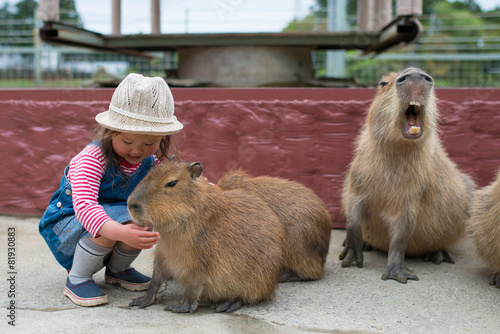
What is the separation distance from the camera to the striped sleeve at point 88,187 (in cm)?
223

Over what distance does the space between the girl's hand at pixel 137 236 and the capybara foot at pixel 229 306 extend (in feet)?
1.50

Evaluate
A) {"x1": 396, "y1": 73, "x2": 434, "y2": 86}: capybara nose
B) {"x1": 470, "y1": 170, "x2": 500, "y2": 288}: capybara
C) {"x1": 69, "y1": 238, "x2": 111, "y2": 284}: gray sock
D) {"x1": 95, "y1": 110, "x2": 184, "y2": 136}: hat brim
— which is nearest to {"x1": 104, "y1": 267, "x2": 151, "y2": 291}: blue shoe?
{"x1": 69, "y1": 238, "x2": 111, "y2": 284}: gray sock

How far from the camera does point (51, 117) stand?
388cm

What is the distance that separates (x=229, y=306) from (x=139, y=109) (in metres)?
1.03

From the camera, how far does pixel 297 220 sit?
2695mm

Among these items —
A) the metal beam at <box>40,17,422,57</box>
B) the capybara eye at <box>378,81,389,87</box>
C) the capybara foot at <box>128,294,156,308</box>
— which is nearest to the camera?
the capybara foot at <box>128,294,156,308</box>

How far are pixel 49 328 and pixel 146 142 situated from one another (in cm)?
93

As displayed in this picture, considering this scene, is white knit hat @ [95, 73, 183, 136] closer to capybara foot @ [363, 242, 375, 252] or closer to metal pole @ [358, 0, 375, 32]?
capybara foot @ [363, 242, 375, 252]

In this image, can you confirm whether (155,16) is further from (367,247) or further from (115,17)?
(367,247)

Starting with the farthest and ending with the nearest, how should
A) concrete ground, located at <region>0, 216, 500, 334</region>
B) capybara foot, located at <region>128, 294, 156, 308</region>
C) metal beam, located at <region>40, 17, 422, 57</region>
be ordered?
metal beam, located at <region>40, 17, 422, 57</region> → capybara foot, located at <region>128, 294, 156, 308</region> → concrete ground, located at <region>0, 216, 500, 334</region>

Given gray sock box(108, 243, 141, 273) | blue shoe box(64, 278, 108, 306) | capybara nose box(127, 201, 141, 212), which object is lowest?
blue shoe box(64, 278, 108, 306)

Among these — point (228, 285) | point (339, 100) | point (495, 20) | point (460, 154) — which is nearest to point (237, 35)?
point (339, 100)

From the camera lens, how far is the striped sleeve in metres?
2.23

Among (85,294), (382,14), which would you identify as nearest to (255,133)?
(85,294)
